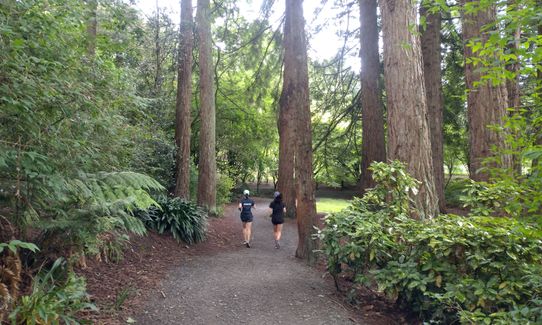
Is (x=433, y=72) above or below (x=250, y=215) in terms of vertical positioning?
above

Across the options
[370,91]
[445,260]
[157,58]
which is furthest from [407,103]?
[157,58]

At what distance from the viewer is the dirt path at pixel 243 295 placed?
498cm

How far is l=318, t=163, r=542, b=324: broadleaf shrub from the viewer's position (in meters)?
3.95

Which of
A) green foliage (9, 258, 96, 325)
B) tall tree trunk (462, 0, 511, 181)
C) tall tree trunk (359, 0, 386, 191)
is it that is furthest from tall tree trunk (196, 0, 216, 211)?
green foliage (9, 258, 96, 325)

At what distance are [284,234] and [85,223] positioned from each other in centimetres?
895

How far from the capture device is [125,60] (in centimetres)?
1179

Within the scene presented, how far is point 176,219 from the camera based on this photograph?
9328 mm

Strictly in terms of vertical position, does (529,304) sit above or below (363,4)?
below

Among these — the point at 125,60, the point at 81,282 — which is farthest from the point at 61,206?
the point at 125,60

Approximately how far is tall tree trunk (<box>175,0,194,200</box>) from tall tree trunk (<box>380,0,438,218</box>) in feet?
27.1

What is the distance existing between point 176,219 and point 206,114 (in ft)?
16.9

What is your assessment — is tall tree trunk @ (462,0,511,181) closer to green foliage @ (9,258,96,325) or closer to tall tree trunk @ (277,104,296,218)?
green foliage @ (9,258,96,325)

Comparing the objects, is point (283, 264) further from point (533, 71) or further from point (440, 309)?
point (533, 71)

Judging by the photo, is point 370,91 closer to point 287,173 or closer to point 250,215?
point 250,215
